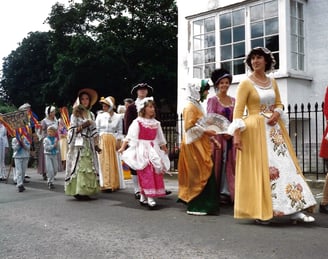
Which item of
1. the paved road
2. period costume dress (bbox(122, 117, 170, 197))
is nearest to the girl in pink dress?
period costume dress (bbox(122, 117, 170, 197))

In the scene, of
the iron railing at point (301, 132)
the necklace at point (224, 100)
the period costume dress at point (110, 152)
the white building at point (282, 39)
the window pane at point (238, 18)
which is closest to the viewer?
the necklace at point (224, 100)

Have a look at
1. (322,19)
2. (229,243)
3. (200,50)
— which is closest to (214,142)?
(229,243)

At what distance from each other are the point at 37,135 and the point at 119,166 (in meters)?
3.69

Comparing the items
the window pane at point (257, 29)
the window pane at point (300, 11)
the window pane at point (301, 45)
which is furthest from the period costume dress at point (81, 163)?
the window pane at point (300, 11)

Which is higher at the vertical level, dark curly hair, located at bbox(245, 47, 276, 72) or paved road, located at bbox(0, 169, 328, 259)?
dark curly hair, located at bbox(245, 47, 276, 72)

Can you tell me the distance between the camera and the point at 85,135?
862 cm

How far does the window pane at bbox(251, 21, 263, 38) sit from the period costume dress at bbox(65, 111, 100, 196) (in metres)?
6.23

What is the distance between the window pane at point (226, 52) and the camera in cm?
1344

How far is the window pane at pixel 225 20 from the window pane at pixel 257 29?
900 mm

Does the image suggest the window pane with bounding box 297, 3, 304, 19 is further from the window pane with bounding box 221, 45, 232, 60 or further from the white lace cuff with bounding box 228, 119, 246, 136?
the white lace cuff with bounding box 228, 119, 246, 136

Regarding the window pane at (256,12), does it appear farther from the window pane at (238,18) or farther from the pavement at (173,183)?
the pavement at (173,183)

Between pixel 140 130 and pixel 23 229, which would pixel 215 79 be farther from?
pixel 23 229

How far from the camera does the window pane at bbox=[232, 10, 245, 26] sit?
13.0 metres

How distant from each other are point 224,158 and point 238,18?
23.4ft
